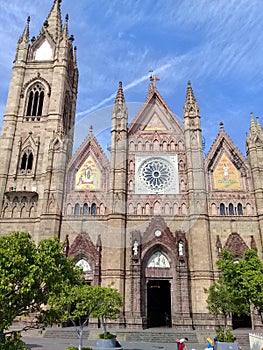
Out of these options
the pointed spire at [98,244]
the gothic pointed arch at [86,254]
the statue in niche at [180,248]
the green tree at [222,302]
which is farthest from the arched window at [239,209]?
the gothic pointed arch at [86,254]

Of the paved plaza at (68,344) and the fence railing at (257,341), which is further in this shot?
the paved plaza at (68,344)

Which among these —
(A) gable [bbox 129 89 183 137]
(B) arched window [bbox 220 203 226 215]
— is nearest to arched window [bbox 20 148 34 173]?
(A) gable [bbox 129 89 183 137]

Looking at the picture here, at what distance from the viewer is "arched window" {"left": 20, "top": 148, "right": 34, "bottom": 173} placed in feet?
114

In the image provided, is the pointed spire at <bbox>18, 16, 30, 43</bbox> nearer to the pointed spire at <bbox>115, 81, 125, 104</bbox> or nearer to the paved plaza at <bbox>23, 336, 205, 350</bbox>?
the pointed spire at <bbox>115, 81, 125, 104</bbox>

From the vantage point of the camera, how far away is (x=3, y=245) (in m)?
11.9

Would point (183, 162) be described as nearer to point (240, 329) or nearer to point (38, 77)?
point (240, 329)

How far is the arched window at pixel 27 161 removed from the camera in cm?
3466

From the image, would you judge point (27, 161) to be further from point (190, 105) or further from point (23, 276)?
point (23, 276)

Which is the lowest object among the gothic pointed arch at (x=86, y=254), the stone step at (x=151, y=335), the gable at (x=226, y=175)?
the stone step at (x=151, y=335)

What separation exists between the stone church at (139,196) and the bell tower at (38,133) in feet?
0.39

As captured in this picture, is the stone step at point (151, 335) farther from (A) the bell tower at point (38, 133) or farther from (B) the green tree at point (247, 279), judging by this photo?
(A) the bell tower at point (38, 133)

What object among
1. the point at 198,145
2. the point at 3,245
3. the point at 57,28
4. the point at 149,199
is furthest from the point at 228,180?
the point at 57,28

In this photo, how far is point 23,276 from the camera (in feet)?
36.8

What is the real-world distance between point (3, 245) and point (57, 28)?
39982 millimetres
